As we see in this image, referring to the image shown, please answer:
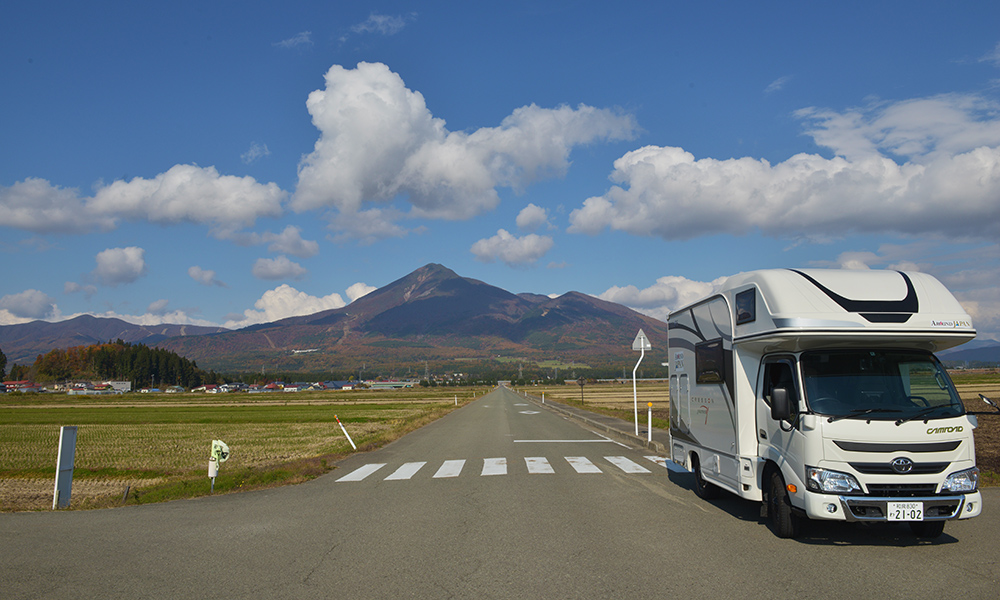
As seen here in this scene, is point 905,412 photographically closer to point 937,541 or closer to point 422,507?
point 937,541

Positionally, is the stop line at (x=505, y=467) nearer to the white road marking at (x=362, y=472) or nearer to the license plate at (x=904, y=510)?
the white road marking at (x=362, y=472)

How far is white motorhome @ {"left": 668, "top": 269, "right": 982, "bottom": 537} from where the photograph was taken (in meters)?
6.69

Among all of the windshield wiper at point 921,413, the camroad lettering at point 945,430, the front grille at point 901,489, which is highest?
the windshield wiper at point 921,413

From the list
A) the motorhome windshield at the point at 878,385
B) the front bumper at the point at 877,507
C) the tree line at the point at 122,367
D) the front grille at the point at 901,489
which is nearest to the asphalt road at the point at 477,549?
the front bumper at the point at 877,507

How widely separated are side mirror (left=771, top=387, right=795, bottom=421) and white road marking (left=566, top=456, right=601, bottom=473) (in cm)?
683

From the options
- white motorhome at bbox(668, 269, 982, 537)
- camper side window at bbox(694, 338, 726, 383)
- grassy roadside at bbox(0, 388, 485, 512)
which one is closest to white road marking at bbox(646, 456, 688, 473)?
camper side window at bbox(694, 338, 726, 383)

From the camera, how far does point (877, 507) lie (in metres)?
6.61

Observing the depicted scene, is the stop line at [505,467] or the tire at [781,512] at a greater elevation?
the tire at [781,512]

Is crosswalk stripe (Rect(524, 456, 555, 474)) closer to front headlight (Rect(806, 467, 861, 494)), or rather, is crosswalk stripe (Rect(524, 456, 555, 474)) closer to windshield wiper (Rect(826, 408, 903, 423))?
front headlight (Rect(806, 467, 861, 494))

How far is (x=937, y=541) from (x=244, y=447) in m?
21.4

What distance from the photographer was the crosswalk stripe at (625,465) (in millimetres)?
13734

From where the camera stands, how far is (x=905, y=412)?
694cm

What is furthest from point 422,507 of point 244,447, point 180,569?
point 244,447

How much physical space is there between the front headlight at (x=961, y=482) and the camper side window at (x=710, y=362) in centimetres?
277
